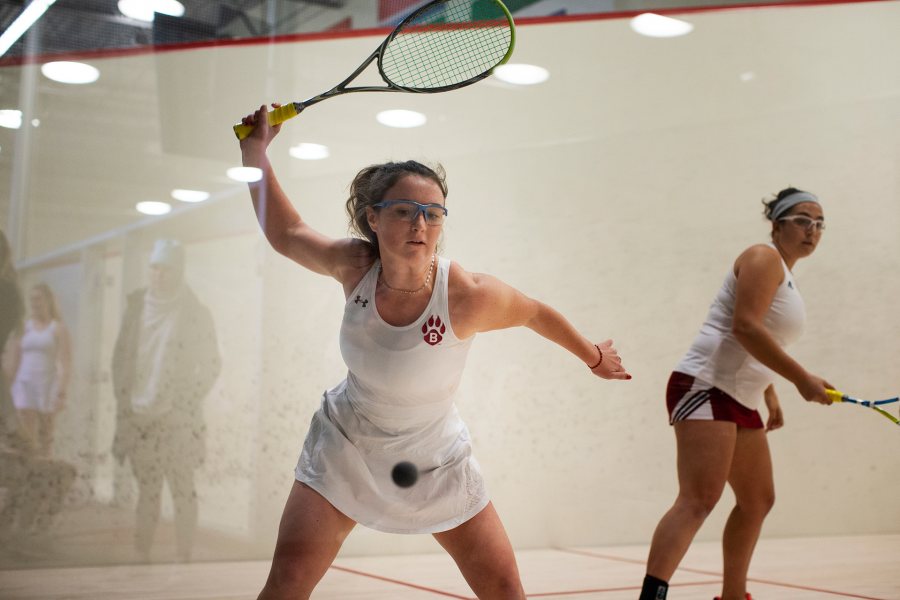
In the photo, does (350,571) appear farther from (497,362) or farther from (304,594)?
(304,594)

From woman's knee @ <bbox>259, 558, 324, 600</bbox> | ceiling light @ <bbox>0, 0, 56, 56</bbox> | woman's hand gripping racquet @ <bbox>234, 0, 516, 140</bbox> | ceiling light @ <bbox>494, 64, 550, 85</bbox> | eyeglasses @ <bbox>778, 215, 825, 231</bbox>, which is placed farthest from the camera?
ceiling light @ <bbox>494, 64, 550, 85</bbox>

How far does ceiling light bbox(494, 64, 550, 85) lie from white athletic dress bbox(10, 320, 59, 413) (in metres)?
1.94

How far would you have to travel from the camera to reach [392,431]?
1.61 m

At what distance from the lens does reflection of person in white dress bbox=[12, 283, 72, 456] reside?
2.99m

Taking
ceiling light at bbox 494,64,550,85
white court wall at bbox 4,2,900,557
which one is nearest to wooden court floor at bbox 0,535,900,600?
white court wall at bbox 4,2,900,557

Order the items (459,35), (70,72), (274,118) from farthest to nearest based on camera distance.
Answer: (70,72) < (459,35) < (274,118)

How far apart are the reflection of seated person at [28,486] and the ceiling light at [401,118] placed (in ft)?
5.55

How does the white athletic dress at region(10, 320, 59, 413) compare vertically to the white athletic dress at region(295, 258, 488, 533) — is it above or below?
above

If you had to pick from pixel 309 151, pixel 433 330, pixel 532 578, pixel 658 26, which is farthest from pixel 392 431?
pixel 658 26

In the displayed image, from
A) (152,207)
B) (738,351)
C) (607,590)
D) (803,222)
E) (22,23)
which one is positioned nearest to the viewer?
(738,351)

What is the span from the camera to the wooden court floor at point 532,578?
8.33 feet

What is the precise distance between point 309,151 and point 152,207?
0.61 meters

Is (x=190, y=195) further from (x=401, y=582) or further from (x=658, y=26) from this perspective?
(x=658, y=26)

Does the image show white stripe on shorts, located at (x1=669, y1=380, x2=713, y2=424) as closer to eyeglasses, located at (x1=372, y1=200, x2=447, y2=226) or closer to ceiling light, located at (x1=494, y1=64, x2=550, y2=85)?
eyeglasses, located at (x1=372, y1=200, x2=447, y2=226)
